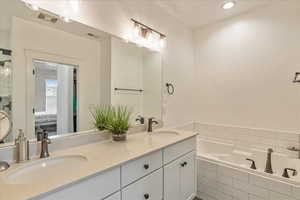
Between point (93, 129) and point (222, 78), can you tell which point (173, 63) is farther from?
point (93, 129)

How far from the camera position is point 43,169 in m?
1.03

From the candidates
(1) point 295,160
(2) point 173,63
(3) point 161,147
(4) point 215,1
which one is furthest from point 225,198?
(4) point 215,1

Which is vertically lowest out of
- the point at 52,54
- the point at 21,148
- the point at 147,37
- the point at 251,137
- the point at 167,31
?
the point at 251,137

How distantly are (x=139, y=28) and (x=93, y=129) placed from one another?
1.25 metres

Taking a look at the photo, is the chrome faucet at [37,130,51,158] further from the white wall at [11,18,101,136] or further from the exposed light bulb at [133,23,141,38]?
the exposed light bulb at [133,23,141,38]

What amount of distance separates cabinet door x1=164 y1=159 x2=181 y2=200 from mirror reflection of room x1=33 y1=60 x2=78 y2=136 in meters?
0.89

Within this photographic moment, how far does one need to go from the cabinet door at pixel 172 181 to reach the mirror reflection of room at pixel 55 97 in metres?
0.89

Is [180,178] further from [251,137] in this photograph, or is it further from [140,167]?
[251,137]

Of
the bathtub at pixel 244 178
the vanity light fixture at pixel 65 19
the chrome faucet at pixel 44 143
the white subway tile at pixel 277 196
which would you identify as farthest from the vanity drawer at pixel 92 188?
the white subway tile at pixel 277 196

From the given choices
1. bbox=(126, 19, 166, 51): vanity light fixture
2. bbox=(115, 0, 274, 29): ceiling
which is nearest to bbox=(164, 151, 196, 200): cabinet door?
bbox=(126, 19, 166, 51): vanity light fixture

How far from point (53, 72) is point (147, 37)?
3.96ft

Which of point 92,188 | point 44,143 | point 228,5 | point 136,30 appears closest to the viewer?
Answer: point 92,188

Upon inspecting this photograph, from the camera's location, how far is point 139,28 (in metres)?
1.97

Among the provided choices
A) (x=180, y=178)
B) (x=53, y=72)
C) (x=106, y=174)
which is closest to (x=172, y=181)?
(x=180, y=178)
